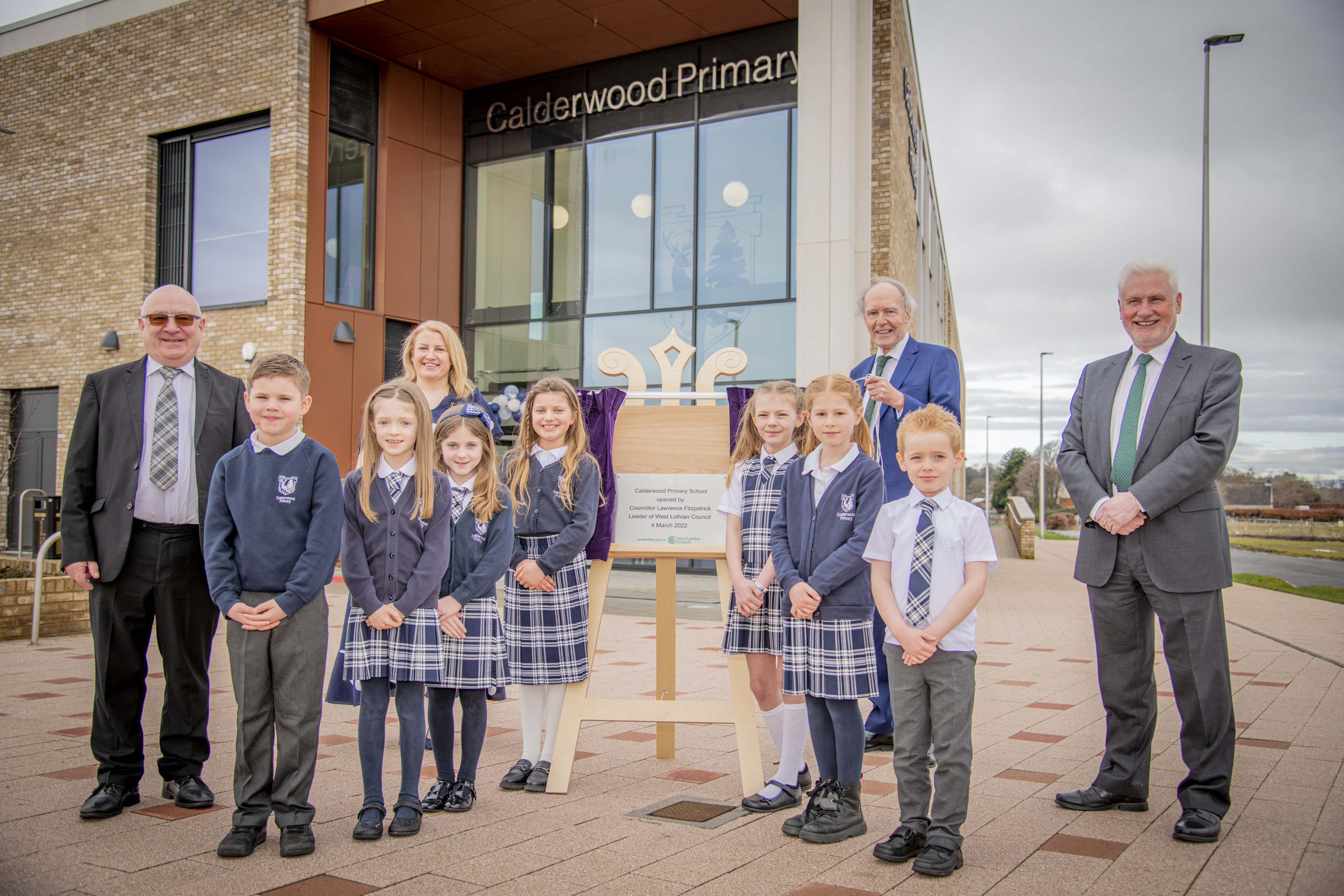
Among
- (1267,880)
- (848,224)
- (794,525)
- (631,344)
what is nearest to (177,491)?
(794,525)

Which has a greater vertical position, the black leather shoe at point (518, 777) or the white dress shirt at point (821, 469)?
the white dress shirt at point (821, 469)

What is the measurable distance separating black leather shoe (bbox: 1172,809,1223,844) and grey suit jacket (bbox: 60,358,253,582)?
3.69 metres

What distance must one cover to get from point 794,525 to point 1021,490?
270 ft

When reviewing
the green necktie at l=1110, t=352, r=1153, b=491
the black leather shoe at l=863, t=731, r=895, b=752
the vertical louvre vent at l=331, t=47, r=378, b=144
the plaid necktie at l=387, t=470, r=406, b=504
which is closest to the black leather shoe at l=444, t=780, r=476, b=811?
the plaid necktie at l=387, t=470, r=406, b=504

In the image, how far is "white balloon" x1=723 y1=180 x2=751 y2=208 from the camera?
1454 centimetres

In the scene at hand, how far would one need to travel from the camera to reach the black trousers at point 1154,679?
3.42m

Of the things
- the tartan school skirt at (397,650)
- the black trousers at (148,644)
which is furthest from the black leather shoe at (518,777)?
the black trousers at (148,644)

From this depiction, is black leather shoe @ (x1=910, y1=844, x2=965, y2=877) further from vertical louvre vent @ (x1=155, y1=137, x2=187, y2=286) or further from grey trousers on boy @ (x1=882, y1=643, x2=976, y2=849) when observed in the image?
vertical louvre vent @ (x1=155, y1=137, x2=187, y2=286)

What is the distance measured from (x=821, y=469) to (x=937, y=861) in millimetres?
1364

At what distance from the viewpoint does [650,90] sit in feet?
49.9

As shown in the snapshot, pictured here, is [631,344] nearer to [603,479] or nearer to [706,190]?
[706,190]

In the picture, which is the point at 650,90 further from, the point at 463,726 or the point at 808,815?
the point at 808,815

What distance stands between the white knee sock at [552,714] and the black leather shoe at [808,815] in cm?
120

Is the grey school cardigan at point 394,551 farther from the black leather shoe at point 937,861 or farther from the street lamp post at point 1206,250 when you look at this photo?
the street lamp post at point 1206,250
